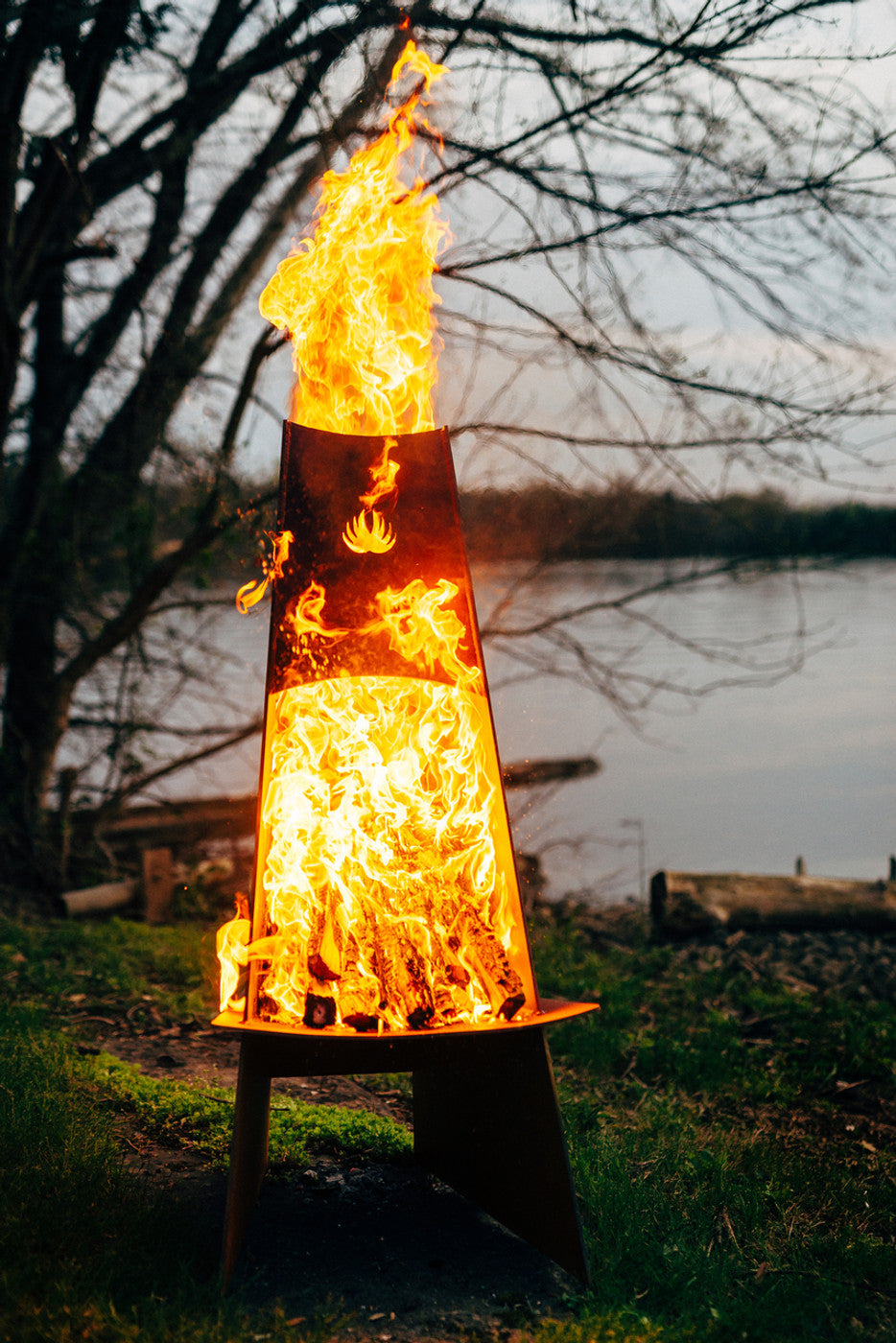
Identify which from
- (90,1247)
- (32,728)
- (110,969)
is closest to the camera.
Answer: (90,1247)

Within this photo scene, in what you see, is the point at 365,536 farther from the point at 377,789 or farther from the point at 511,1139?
the point at 511,1139

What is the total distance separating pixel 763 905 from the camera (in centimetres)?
709

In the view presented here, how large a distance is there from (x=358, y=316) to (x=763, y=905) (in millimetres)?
5212

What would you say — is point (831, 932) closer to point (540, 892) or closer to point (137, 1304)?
point (540, 892)

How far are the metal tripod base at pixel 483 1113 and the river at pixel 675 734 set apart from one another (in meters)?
1.72

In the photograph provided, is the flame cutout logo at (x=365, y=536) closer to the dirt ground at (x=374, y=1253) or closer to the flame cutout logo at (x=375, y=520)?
the flame cutout logo at (x=375, y=520)

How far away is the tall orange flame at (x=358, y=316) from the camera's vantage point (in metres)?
3.54

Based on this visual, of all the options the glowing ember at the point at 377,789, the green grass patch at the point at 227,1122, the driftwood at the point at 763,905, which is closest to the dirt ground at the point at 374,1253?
the green grass patch at the point at 227,1122

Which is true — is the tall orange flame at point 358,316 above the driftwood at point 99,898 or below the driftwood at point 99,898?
above

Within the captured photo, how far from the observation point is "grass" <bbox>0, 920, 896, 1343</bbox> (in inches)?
100

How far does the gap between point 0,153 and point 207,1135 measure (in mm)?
5584

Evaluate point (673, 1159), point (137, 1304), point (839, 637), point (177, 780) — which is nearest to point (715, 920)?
point (839, 637)

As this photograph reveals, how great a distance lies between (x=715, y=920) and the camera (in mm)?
6977

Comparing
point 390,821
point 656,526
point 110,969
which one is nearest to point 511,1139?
point 390,821
